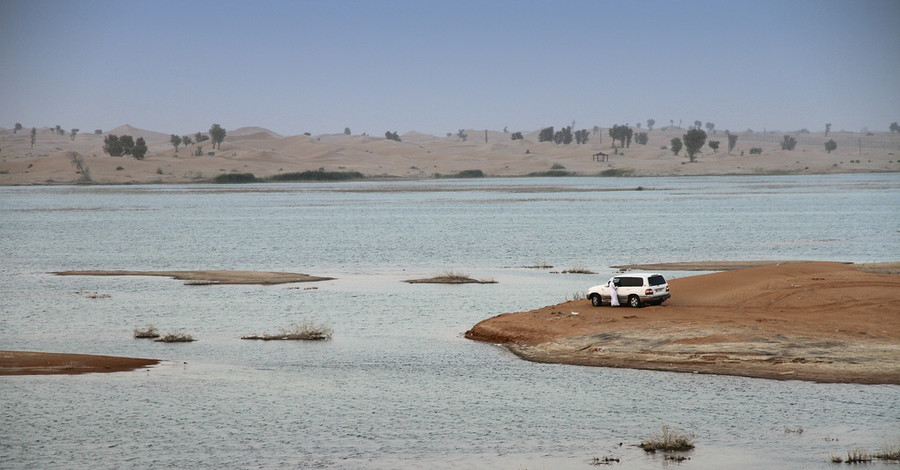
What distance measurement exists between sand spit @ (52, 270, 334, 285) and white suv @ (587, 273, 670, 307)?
78.5 feet

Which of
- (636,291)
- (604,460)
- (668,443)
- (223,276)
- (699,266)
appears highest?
(636,291)

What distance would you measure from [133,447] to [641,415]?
12.6 metres

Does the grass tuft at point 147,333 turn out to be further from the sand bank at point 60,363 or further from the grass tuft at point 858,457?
the grass tuft at point 858,457

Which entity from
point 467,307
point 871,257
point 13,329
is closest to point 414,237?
point 871,257

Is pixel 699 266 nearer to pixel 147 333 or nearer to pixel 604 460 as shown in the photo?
pixel 147 333

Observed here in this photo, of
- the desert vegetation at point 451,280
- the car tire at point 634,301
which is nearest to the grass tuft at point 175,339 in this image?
the car tire at point 634,301

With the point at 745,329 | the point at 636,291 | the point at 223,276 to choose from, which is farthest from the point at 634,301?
the point at 223,276

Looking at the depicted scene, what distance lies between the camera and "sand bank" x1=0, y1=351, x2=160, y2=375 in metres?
33.0

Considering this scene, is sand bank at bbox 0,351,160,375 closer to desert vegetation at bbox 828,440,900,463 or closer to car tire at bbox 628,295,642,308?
car tire at bbox 628,295,642,308

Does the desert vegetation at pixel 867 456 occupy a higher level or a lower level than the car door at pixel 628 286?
lower

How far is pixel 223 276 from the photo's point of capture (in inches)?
2395

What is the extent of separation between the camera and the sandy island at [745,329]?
30844 millimetres

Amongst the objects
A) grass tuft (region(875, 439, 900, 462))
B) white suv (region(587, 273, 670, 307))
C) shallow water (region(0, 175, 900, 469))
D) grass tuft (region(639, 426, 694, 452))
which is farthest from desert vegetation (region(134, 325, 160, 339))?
grass tuft (region(875, 439, 900, 462))

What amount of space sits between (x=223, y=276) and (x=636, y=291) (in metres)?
30.3
